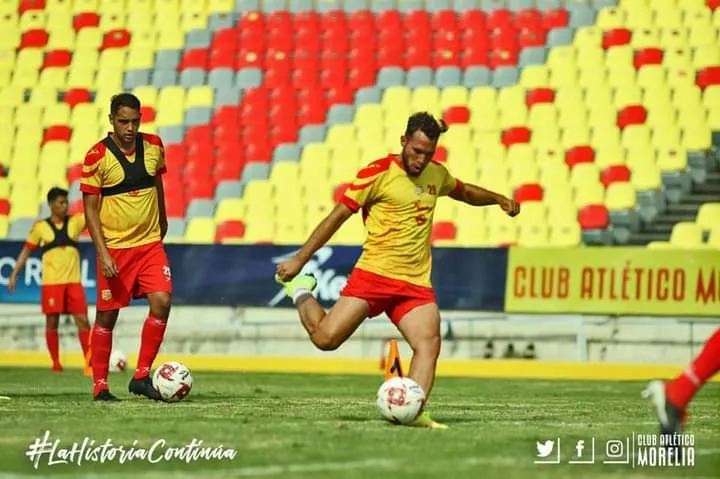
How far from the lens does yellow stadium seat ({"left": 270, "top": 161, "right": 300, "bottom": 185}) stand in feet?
78.0

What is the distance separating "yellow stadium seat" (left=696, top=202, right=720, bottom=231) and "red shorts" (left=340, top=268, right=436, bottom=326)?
1233 centimetres

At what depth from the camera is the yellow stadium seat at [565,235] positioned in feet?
71.6

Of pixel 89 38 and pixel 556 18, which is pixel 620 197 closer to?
pixel 556 18

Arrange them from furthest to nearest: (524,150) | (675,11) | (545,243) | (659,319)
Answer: (675,11) → (524,150) → (545,243) → (659,319)

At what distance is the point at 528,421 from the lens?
10398 mm

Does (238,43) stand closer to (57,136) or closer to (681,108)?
(57,136)

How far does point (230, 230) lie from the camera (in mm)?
23141

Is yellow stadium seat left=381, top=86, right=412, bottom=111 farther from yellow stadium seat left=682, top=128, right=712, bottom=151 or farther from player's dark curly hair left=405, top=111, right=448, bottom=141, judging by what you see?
player's dark curly hair left=405, top=111, right=448, bottom=141

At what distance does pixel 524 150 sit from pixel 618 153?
5.03 feet

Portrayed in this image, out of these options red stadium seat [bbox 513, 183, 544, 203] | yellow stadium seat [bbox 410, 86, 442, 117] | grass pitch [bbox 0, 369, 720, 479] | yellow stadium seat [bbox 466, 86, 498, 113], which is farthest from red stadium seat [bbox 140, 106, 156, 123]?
grass pitch [bbox 0, 369, 720, 479]

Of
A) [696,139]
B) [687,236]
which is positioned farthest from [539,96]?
[687,236]

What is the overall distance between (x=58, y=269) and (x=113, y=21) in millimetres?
9331

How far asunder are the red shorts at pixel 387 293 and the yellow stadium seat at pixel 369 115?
14.4 m

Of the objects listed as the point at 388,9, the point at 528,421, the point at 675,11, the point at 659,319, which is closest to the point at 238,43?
the point at 388,9
